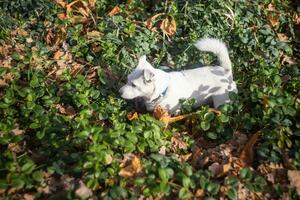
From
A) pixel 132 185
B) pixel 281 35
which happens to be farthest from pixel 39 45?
pixel 281 35

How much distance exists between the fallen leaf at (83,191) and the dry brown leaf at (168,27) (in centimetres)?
281

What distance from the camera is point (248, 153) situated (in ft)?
11.5

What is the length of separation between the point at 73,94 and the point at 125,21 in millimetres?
1641

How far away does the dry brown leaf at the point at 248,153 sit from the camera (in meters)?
3.44

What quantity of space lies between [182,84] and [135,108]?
0.69 metres

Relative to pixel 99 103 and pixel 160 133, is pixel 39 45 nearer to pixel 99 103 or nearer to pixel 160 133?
pixel 99 103

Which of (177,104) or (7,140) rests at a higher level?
(7,140)

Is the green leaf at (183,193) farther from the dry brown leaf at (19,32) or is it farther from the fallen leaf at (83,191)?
the dry brown leaf at (19,32)

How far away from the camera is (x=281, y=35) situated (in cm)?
537

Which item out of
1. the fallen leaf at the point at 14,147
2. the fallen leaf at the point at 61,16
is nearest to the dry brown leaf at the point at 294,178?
the fallen leaf at the point at 14,147

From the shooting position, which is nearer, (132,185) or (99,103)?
(132,185)

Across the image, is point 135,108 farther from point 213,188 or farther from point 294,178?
point 294,178

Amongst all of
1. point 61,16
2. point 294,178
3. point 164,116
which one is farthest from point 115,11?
point 294,178

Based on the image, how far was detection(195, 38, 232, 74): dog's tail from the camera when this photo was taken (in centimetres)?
406
